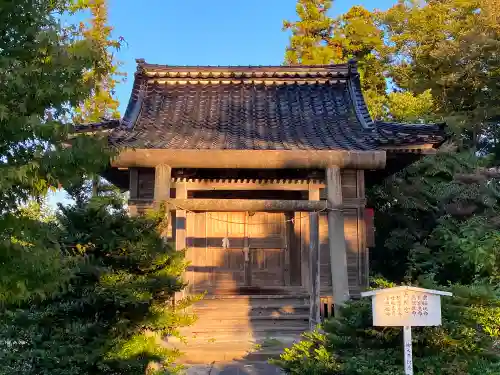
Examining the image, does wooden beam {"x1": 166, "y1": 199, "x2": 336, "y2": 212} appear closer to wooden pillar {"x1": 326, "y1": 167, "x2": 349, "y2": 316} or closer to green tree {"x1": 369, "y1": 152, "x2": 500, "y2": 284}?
wooden pillar {"x1": 326, "y1": 167, "x2": 349, "y2": 316}

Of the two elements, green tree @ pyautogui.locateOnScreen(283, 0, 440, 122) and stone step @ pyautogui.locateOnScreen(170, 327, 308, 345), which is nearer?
stone step @ pyautogui.locateOnScreen(170, 327, 308, 345)

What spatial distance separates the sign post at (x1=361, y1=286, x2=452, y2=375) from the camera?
16.1 ft

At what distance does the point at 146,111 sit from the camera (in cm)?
1227

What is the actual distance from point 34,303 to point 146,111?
710 centimetres

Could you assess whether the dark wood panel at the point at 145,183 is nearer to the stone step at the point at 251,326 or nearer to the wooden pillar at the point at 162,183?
the wooden pillar at the point at 162,183

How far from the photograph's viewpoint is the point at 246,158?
8836mm

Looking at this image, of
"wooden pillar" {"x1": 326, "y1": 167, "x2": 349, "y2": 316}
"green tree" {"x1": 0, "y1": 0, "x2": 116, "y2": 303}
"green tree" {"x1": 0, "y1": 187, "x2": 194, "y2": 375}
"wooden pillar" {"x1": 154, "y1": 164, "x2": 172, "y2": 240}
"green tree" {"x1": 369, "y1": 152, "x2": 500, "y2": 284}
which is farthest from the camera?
"green tree" {"x1": 369, "y1": 152, "x2": 500, "y2": 284}

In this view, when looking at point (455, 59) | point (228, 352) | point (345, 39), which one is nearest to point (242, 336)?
point (228, 352)

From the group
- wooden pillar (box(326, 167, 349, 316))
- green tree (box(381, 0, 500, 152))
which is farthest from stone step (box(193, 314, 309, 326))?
green tree (box(381, 0, 500, 152))

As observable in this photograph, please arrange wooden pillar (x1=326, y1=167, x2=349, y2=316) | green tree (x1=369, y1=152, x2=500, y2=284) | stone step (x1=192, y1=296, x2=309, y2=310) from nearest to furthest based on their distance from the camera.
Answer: wooden pillar (x1=326, y1=167, x2=349, y2=316) < green tree (x1=369, y1=152, x2=500, y2=284) < stone step (x1=192, y1=296, x2=309, y2=310)

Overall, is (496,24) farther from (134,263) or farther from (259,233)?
(134,263)

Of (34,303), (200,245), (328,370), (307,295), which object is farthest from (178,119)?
(328,370)

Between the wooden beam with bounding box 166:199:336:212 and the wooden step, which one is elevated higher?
the wooden beam with bounding box 166:199:336:212

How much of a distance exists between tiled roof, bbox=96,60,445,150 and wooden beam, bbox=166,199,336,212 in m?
1.13
